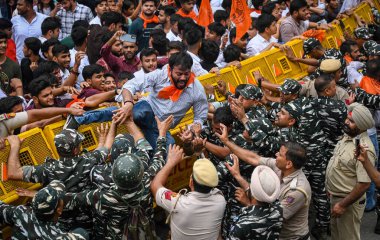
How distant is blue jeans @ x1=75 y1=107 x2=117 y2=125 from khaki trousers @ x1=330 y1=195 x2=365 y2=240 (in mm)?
2684

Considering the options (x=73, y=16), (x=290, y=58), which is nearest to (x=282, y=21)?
(x=290, y=58)

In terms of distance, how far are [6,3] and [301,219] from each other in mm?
9196

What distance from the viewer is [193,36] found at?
9172mm

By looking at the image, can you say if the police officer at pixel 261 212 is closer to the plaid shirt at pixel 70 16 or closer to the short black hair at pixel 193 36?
the short black hair at pixel 193 36

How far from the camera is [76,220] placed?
5938 mm

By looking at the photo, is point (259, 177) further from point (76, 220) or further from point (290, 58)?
point (290, 58)

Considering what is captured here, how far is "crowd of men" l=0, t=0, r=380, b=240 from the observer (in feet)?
17.6

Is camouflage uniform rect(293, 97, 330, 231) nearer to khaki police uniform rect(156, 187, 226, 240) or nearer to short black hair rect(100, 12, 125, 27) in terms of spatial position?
khaki police uniform rect(156, 187, 226, 240)

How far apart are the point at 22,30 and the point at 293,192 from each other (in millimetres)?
6975

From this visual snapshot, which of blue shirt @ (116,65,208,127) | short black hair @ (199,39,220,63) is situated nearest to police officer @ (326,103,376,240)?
blue shirt @ (116,65,208,127)

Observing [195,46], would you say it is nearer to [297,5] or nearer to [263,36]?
[263,36]

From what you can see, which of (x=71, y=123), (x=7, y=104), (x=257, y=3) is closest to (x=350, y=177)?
(x=71, y=123)

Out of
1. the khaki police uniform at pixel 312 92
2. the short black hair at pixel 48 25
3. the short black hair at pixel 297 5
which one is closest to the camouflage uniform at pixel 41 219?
the khaki police uniform at pixel 312 92

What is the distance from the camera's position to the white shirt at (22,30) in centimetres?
1121
